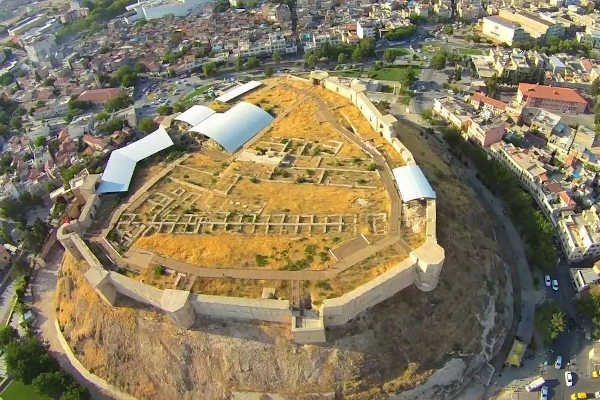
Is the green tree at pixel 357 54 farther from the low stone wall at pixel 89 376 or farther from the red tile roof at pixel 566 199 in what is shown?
the low stone wall at pixel 89 376

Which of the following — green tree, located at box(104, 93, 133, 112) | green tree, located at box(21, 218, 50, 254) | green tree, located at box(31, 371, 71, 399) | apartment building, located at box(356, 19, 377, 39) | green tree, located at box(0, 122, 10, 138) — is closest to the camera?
green tree, located at box(31, 371, 71, 399)

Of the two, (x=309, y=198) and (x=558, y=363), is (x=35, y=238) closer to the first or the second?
(x=309, y=198)

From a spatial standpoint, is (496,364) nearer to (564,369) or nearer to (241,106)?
(564,369)

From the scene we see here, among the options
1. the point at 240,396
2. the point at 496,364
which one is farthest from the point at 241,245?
the point at 496,364

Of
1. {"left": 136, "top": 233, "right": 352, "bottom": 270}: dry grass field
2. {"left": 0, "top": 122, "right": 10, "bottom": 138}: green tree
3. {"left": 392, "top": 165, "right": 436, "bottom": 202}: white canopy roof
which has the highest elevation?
{"left": 392, "top": 165, "right": 436, "bottom": 202}: white canopy roof

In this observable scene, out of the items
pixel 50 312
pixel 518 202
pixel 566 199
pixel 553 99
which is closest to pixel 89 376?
pixel 50 312

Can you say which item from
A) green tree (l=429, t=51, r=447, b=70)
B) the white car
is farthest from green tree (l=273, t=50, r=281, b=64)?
the white car

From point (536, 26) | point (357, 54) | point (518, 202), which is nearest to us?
point (518, 202)

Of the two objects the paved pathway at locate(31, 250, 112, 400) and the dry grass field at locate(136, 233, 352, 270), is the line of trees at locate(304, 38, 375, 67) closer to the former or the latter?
the dry grass field at locate(136, 233, 352, 270)
